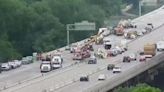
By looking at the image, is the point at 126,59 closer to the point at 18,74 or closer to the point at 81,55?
the point at 81,55

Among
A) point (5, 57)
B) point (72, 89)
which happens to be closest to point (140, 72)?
point (72, 89)

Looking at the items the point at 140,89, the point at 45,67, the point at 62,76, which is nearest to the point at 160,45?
the point at 45,67

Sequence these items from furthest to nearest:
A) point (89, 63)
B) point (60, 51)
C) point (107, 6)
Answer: point (107, 6), point (60, 51), point (89, 63)

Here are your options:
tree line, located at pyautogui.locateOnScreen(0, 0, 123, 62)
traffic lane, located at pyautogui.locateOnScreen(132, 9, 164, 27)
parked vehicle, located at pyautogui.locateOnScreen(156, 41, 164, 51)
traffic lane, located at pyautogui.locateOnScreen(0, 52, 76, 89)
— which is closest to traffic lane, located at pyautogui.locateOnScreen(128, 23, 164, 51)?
parked vehicle, located at pyautogui.locateOnScreen(156, 41, 164, 51)

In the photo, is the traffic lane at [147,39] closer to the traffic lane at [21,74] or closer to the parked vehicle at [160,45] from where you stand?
the parked vehicle at [160,45]

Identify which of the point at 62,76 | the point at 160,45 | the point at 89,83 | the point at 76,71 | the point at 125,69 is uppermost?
the point at 160,45

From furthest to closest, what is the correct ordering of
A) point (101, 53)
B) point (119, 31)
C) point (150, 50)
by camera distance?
point (119, 31), point (101, 53), point (150, 50)

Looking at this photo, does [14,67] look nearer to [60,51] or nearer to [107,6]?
[60,51]

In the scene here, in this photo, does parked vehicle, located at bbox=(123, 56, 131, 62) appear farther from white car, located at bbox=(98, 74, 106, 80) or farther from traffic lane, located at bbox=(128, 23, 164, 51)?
white car, located at bbox=(98, 74, 106, 80)
